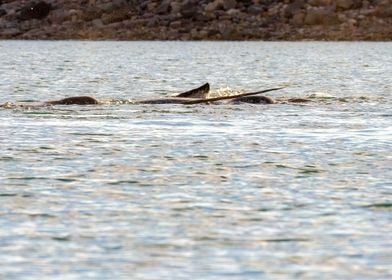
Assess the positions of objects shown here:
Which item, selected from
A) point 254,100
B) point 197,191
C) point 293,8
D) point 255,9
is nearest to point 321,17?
point 293,8

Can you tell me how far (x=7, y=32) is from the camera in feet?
513

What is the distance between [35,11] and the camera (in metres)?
154

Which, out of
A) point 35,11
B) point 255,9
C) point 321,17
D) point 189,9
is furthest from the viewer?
point 35,11

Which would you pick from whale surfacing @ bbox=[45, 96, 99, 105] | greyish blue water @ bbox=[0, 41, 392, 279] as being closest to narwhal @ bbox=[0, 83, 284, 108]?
whale surfacing @ bbox=[45, 96, 99, 105]

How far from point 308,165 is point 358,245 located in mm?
7597

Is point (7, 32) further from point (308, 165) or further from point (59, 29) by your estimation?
point (308, 165)

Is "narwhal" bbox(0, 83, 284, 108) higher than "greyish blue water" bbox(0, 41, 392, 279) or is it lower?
lower

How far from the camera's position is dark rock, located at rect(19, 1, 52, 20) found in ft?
504

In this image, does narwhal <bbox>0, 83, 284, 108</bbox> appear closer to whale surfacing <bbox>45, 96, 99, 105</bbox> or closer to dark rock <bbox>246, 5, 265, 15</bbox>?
whale surfacing <bbox>45, 96, 99, 105</bbox>

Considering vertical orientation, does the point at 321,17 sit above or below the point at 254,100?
below

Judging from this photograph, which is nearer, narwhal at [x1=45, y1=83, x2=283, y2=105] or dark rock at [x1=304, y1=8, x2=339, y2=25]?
narwhal at [x1=45, y1=83, x2=283, y2=105]

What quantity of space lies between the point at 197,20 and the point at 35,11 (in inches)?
644

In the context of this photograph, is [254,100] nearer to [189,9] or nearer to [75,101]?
[75,101]

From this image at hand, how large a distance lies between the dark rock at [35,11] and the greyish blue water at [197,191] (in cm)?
11066
